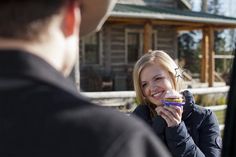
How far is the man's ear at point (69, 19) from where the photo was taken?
1288 mm

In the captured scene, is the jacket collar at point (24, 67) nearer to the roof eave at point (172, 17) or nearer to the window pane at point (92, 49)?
the roof eave at point (172, 17)

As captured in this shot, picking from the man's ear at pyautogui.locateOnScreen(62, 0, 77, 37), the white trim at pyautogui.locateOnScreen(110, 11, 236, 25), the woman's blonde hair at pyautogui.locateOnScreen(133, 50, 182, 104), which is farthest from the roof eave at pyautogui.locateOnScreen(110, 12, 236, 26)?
the man's ear at pyautogui.locateOnScreen(62, 0, 77, 37)

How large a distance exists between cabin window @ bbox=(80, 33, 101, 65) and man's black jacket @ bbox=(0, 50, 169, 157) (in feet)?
61.0

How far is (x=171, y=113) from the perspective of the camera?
3.04 m

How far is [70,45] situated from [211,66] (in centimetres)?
1983

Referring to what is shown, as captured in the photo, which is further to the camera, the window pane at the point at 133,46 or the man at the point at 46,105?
the window pane at the point at 133,46

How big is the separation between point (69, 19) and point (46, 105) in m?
0.22

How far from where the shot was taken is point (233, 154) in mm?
1368

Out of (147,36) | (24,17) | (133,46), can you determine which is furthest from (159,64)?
(133,46)

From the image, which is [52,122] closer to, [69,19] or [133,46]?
[69,19]

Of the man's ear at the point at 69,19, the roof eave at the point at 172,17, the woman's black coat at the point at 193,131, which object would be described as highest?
the roof eave at the point at 172,17

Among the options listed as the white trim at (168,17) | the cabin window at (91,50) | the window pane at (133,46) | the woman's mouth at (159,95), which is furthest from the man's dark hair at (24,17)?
the window pane at (133,46)

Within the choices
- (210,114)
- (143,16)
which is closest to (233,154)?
(210,114)

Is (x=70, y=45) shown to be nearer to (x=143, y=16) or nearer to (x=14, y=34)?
(x=14, y=34)
